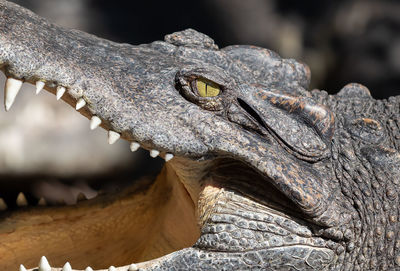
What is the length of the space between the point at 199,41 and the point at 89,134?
5.51 feet

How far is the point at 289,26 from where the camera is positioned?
4988 mm

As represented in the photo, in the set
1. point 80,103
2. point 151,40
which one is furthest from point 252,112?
point 151,40

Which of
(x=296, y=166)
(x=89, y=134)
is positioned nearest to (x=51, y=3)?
(x=89, y=134)

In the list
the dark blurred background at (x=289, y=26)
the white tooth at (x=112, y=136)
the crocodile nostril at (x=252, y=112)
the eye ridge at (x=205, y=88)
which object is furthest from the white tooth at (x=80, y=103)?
the dark blurred background at (x=289, y=26)

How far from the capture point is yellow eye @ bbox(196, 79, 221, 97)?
224cm

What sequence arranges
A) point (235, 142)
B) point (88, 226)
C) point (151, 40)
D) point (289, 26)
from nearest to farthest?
1. point (235, 142)
2. point (88, 226)
3. point (151, 40)
4. point (289, 26)

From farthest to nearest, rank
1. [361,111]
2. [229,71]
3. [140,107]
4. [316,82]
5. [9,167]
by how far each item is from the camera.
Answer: [316,82]
[9,167]
[361,111]
[229,71]
[140,107]

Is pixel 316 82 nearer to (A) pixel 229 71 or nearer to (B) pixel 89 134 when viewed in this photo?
(B) pixel 89 134

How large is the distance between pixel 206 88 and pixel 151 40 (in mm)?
2119

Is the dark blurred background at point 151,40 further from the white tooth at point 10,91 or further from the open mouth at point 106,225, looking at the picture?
the white tooth at point 10,91

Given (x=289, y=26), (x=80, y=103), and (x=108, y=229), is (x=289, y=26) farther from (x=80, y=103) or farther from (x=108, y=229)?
(x=80, y=103)

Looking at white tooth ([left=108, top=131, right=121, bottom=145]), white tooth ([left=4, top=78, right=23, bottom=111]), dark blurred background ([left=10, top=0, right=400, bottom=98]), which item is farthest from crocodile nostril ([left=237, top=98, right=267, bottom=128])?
dark blurred background ([left=10, top=0, right=400, bottom=98])

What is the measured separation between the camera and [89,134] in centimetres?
397

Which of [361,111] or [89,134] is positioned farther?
[89,134]
